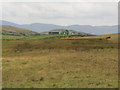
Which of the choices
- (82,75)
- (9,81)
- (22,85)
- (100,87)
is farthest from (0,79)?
(100,87)

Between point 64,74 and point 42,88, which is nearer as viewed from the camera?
point 42,88

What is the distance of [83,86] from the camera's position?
56.7 ft

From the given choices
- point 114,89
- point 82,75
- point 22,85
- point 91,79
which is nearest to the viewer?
point 114,89

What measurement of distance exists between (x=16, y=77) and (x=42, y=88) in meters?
6.74

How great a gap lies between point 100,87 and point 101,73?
21.2 ft

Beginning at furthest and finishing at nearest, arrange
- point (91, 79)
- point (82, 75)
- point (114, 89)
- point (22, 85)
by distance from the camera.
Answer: point (82, 75) → point (91, 79) → point (22, 85) → point (114, 89)

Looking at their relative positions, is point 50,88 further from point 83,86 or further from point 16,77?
point 16,77

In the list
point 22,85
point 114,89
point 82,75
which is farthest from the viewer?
point 82,75

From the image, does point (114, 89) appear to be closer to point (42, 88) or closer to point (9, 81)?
point (42, 88)

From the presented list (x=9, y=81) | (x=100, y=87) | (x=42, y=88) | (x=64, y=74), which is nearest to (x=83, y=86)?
(x=100, y=87)

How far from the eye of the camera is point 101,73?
76.0 ft

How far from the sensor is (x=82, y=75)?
22.3 meters

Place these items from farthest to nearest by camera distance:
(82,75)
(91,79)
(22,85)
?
(82,75), (91,79), (22,85)

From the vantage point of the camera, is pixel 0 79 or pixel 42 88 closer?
pixel 42 88
